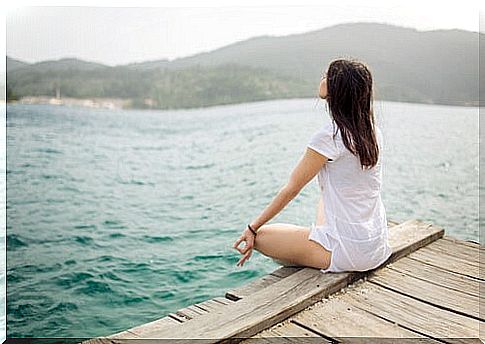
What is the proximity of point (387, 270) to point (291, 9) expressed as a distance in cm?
288

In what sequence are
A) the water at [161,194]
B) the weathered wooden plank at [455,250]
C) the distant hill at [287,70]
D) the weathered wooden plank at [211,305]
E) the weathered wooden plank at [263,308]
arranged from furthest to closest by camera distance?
the distant hill at [287,70], the water at [161,194], the weathered wooden plank at [455,250], the weathered wooden plank at [211,305], the weathered wooden plank at [263,308]

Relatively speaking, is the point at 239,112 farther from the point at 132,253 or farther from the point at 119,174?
the point at 132,253

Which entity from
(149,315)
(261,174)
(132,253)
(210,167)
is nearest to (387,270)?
(149,315)

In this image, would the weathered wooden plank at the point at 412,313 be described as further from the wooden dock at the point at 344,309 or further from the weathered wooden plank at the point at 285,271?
the weathered wooden plank at the point at 285,271

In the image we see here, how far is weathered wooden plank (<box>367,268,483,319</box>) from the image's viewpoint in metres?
1.50

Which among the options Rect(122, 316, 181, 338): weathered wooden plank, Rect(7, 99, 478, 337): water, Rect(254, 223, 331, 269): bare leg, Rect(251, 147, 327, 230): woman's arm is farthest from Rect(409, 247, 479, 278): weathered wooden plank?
Rect(7, 99, 478, 337): water

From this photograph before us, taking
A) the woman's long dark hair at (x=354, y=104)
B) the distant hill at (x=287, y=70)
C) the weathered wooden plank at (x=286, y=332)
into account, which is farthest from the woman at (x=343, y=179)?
the distant hill at (x=287, y=70)

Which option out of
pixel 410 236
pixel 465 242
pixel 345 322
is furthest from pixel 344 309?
pixel 465 242

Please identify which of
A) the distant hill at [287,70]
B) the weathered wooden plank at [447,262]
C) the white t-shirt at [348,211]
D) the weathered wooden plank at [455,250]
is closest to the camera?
the white t-shirt at [348,211]

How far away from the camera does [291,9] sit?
4.25m

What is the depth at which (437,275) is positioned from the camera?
1.68 m

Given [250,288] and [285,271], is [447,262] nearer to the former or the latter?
[285,271]

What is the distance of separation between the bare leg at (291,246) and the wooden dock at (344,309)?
3cm

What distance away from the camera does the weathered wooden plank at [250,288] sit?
154cm
